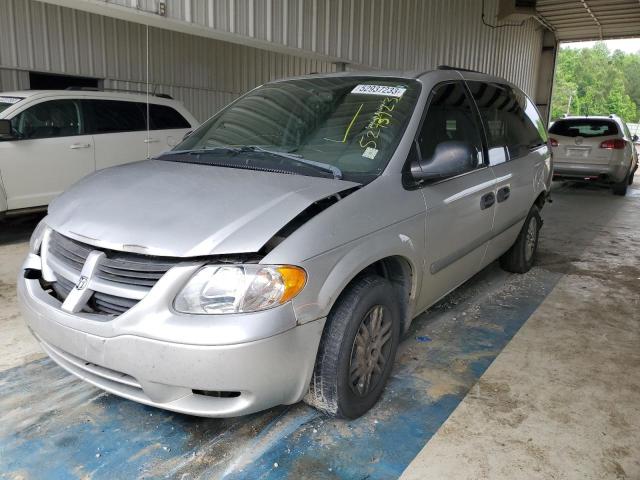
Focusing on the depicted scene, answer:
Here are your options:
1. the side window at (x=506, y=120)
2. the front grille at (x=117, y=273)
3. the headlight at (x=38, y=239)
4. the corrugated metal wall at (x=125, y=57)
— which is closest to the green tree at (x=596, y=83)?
the corrugated metal wall at (x=125, y=57)

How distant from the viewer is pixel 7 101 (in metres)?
5.95

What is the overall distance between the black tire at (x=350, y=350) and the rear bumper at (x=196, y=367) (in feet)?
0.38

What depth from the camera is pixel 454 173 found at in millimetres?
3029

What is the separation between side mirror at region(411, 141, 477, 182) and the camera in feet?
9.20

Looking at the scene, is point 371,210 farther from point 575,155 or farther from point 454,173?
point 575,155

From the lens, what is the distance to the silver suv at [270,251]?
2020 millimetres

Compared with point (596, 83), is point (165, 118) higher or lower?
lower

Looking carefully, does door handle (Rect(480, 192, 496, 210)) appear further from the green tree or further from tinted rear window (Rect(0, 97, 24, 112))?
the green tree

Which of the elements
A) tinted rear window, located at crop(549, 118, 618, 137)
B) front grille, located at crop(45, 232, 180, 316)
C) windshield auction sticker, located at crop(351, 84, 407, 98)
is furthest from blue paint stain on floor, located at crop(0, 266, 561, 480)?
tinted rear window, located at crop(549, 118, 618, 137)

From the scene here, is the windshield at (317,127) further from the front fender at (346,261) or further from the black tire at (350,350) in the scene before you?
the black tire at (350,350)

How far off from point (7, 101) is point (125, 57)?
479 centimetres

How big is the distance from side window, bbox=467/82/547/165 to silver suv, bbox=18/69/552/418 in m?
0.40

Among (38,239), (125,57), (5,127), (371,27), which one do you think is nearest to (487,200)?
(38,239)

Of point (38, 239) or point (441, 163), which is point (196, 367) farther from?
point (441, 163)
